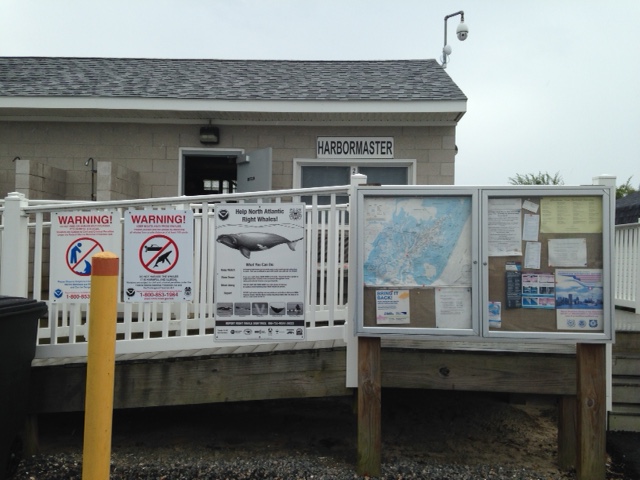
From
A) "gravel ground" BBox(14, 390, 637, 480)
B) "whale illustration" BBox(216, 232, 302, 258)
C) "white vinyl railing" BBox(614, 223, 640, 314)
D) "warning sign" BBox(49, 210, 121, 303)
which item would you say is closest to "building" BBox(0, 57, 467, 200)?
"white vinyl railing" BBox(614, 223, 640, 314)

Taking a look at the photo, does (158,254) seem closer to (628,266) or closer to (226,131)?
(226,131)

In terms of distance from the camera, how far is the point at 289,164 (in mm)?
7250

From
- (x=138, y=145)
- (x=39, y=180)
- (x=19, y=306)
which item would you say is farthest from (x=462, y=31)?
(x=19, y=306)

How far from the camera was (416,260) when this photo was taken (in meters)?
3.34

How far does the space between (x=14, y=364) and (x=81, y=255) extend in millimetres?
876

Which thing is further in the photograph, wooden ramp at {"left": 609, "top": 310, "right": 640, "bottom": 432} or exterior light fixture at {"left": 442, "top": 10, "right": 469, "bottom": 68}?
exterior light fixture at {"left": 442, "top": 10, "right": 469, "bottom": 68}

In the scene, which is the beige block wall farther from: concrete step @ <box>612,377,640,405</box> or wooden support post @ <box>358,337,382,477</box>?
concrete step @ <box>612,377,640,405</box>

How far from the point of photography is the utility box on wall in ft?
10.6

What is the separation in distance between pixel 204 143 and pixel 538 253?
533cm

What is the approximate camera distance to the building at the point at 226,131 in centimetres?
684

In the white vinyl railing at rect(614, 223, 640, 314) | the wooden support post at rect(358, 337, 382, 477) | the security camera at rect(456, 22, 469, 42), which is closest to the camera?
the wooden support post at rect(358, 337, 382, 477)

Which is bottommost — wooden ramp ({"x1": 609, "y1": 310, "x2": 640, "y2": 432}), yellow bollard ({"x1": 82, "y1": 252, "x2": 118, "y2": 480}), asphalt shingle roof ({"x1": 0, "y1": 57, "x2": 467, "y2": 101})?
wooden ramp ({"x1": 609, "y1": 310, "x2": 640, "y2": 432})

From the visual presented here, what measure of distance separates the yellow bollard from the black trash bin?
1176mm

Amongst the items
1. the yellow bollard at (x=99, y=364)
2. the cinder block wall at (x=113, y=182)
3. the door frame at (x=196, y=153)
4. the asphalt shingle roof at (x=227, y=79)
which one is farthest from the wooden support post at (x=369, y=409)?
the door frame at (x=196, y=153)
